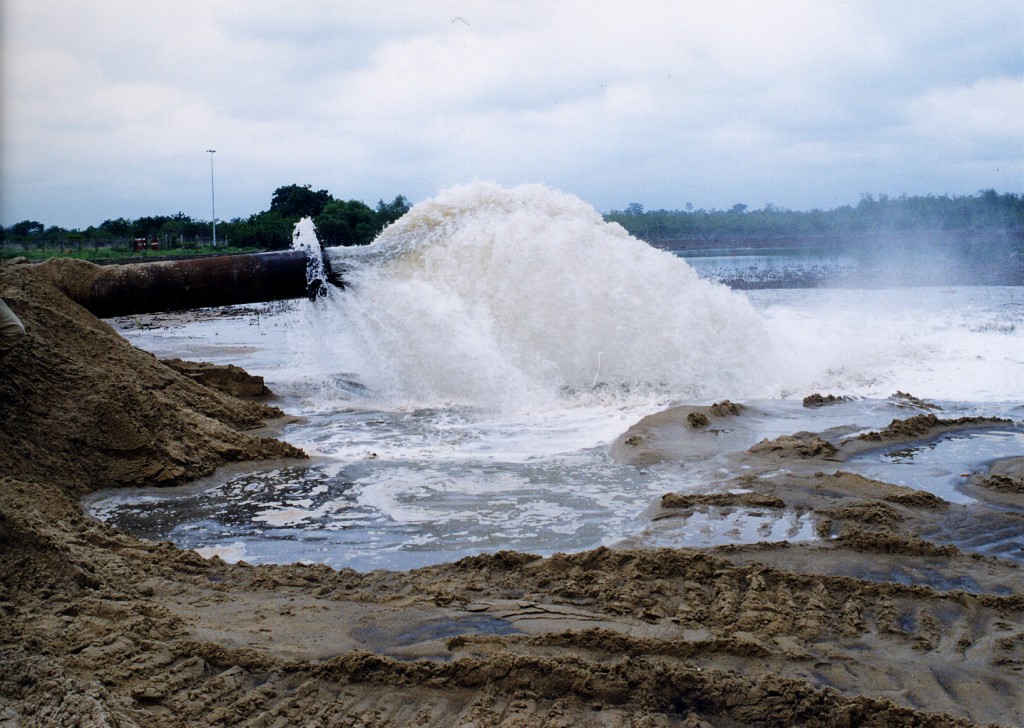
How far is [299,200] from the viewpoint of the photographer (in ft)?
105

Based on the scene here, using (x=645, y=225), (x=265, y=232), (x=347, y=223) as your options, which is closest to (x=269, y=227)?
(x=265, y=232)

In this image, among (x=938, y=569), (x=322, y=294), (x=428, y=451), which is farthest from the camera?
(x=322, y=294)

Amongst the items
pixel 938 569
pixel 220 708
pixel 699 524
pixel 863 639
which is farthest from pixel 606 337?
pixel 220 708

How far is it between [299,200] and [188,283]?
2441 cm

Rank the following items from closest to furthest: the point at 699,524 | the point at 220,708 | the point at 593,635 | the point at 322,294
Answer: the point at 220,708 → the point at 593,635 → the point at 699,524 → the point at 322,294

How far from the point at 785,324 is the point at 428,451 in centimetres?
809

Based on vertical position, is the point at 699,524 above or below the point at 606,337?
below

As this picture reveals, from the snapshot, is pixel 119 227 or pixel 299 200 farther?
pixel 119 227

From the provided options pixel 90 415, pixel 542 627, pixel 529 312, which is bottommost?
pixel 542 627

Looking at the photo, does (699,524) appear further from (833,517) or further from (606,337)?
(606,337)

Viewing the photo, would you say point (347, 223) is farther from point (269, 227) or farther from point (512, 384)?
point (512, 384)

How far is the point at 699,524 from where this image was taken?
4941 mm

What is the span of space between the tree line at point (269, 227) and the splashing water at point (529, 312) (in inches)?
438

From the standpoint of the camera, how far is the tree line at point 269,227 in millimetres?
26359
